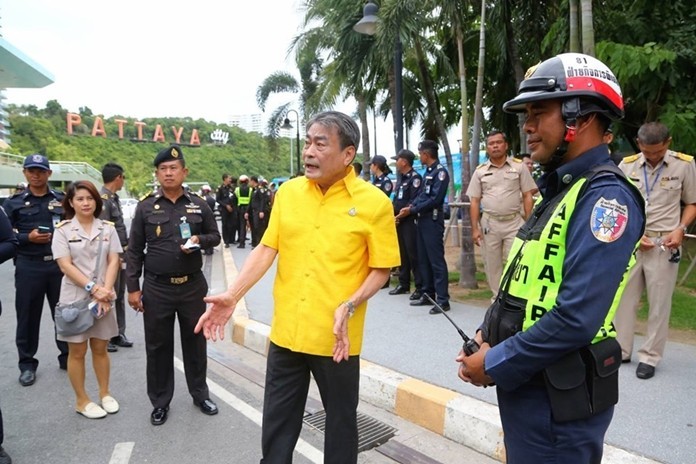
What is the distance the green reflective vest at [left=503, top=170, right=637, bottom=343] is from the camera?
155 centimetres

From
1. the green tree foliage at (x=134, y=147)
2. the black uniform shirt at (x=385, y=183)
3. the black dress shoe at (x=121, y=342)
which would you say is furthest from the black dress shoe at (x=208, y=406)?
the green tree foliage at (x=134, y=147)

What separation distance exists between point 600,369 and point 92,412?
374 centimetres

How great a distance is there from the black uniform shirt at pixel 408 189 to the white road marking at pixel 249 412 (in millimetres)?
3588

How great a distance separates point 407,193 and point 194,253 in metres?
3.68

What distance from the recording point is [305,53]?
1788 centimetres

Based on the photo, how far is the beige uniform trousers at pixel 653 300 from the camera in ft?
12.8

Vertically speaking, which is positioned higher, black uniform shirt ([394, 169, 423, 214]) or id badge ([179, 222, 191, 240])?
black uniform shirt ([394, 169, 423, 214])

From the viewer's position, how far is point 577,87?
5.19ft

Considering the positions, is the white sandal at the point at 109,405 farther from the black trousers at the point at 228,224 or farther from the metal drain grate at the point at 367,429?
the black trousers at the point at 228,224

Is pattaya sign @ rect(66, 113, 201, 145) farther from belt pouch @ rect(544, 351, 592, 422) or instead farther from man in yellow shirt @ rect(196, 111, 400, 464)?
belt pouch @ rect(544, 351, 592, 422)

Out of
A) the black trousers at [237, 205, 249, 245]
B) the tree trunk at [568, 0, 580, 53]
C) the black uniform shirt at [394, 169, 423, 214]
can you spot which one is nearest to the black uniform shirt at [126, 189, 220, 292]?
the black uniform shirt at [394, 169, 423, 214]

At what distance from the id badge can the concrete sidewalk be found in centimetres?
183

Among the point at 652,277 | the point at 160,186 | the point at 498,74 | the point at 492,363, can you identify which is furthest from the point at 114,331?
the point at 498,74

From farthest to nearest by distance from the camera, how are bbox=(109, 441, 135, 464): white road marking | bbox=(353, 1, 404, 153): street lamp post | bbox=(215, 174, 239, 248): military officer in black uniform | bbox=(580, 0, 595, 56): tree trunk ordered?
1. bbox=(215, 174, 239, 248): military officer in black uniform
2. bbox=(353, 1, 404, 153): street lamp post
3. bbox=(580, 0, 595, 56): tree trunk
4. bbox=(109, 441, 135, 464): white road marking
